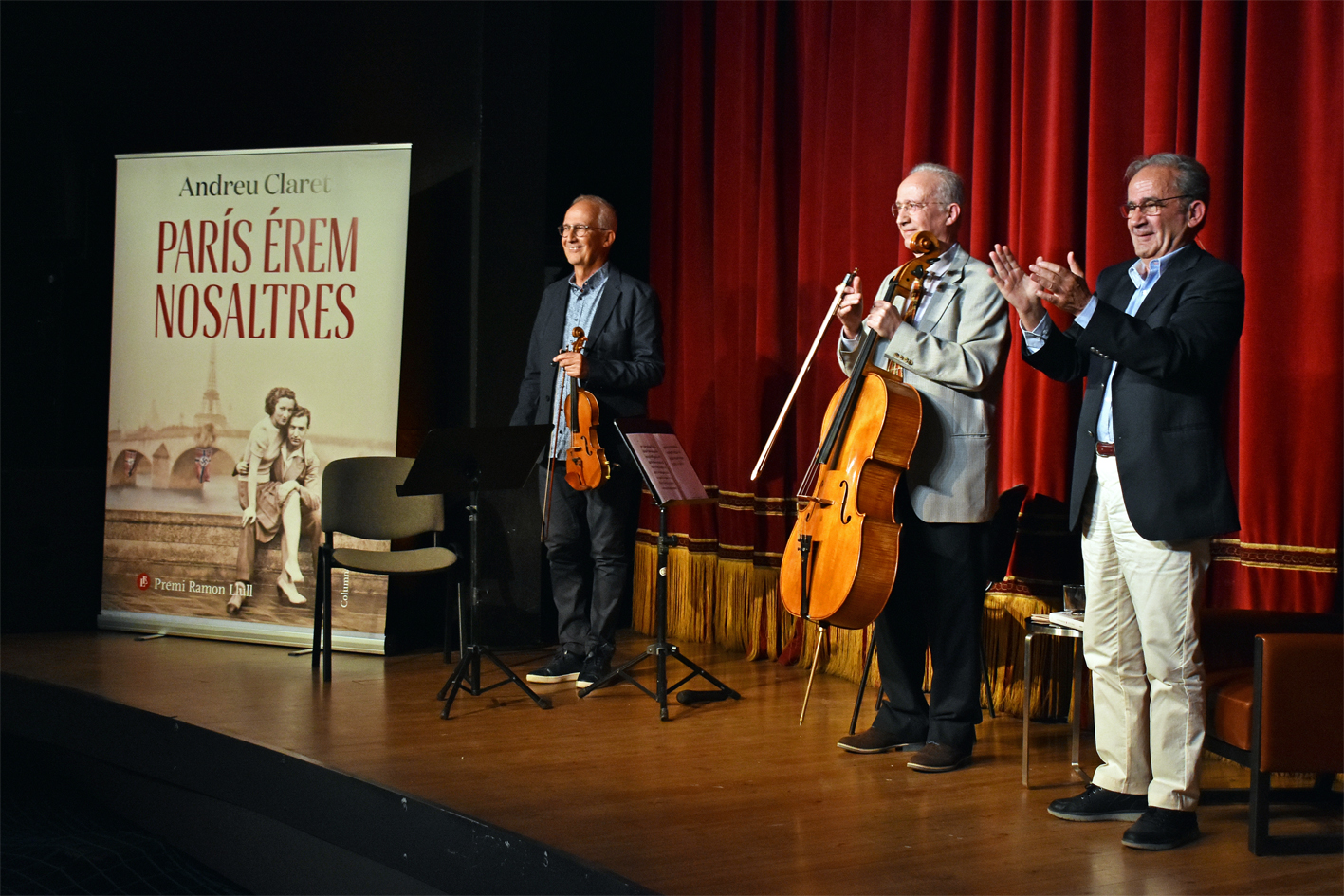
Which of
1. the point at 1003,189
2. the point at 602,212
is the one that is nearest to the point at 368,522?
the point at 602,212

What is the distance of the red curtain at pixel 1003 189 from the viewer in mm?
3205

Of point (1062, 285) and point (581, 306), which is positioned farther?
point (581, 306)

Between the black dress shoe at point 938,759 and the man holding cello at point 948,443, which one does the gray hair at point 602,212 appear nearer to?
the man holding cello at point 948,443

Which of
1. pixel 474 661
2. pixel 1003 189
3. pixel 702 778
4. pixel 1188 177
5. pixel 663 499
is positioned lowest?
pixel 702 778

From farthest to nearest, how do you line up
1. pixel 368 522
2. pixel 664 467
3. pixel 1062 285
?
pixel 368 522, pixel 664 467, pixel 1062 285

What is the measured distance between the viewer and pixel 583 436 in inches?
153

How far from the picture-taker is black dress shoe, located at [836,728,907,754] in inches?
130

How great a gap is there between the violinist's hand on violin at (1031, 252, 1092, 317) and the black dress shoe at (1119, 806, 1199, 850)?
1111 mm

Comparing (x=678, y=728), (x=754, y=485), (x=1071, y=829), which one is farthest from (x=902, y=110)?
(x=1071, y=829)

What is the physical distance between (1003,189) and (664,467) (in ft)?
4.99

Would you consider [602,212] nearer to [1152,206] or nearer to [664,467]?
[664,467]

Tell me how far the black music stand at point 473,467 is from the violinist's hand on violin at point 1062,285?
170cm

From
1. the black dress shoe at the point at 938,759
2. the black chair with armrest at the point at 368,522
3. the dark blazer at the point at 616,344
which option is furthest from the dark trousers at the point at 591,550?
the black dress shoe at the point at 938,759

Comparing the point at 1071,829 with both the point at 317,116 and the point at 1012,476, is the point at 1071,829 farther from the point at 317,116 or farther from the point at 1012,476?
the point at 317,116
